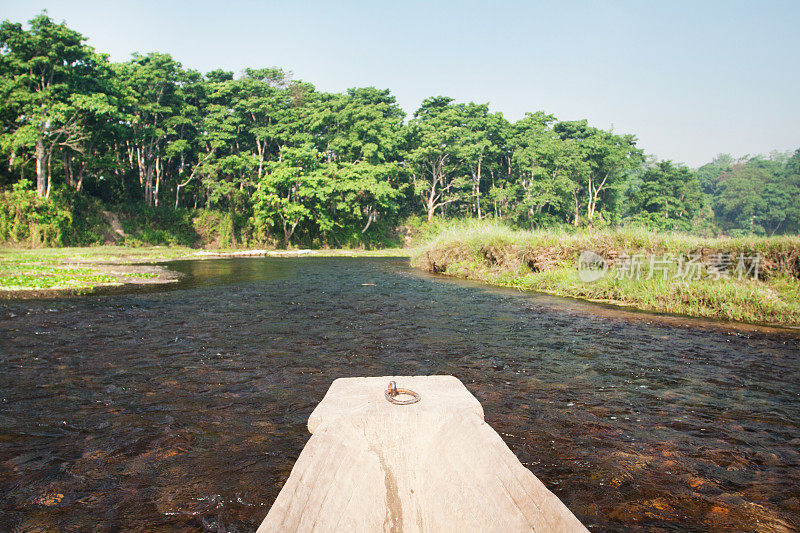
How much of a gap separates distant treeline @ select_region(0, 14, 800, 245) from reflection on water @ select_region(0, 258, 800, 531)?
940 inches

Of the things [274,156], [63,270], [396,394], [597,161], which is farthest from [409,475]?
[597,161]

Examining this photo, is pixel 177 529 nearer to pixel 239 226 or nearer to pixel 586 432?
pixel 586 432

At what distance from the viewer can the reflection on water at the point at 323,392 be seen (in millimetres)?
3186

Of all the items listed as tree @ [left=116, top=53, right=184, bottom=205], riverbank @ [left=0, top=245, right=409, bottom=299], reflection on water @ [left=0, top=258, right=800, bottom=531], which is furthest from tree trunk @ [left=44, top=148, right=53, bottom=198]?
reflection on water @ [left=0, top=258, right=800, bottom=531]

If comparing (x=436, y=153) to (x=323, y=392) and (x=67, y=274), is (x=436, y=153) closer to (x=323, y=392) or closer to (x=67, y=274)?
(x=67, y=274)

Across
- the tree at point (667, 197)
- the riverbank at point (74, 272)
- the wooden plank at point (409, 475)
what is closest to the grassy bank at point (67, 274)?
the riverbank at point (74, 272)

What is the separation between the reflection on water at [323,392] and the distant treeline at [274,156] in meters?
23.9

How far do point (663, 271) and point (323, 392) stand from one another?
1078cm

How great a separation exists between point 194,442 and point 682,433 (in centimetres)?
448

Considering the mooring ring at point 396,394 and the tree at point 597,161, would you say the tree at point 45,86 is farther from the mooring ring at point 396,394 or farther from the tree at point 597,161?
the tree at point 597,161

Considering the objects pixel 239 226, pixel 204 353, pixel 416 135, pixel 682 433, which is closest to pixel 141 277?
pixel 204 353

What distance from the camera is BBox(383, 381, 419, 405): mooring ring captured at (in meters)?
2.62

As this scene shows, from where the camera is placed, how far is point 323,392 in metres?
5.30

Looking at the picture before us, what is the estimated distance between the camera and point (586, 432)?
4.40 meters
